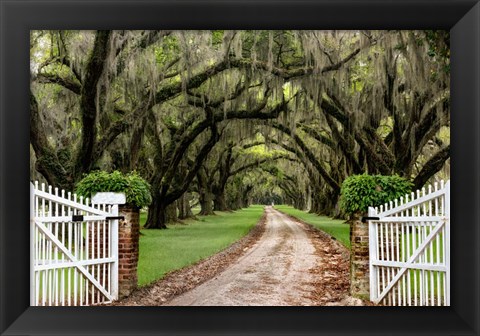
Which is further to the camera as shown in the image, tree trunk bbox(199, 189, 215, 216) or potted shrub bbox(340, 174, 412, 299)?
tree trunk bbox(199, 189, 215, 216)

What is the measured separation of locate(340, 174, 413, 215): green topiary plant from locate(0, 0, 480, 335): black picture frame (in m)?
1.87

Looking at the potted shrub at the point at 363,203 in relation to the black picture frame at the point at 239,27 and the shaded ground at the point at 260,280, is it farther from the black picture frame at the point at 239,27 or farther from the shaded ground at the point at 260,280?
the black picture frame at the point at 239,27

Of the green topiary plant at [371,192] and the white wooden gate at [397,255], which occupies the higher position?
the green topiary plant at [371,192]

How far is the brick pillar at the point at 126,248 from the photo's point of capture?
209 inches

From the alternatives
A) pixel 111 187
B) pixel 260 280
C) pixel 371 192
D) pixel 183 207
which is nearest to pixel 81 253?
pixel 111 187

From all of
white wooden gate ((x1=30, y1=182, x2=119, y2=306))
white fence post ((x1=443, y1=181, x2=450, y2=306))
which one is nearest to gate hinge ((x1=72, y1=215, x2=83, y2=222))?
white wooden gate ((x1=30, y1=182, x2=119, y2=306))

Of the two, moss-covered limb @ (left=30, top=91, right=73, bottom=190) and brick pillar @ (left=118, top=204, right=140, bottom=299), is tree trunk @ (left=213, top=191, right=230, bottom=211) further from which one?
brick pillar @ (left=118, top=204, right=140, bottom=299)

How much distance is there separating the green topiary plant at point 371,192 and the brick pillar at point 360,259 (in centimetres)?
14

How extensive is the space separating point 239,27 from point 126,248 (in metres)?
2.83

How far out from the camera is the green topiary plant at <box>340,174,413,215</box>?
5297mm

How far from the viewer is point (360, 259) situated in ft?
17.6

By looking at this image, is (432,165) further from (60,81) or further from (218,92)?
(60,81)

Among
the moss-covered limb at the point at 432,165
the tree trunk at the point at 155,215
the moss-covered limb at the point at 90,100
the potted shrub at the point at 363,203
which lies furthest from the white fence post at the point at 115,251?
the tree trunk at the point at 155,215

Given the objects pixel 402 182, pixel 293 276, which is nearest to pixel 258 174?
pixel 293 276
